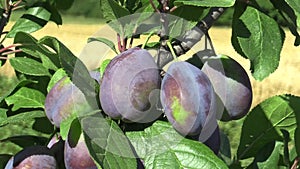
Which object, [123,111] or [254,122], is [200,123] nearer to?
[123,111]

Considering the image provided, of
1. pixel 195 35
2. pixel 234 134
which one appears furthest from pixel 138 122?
pixel 234 134

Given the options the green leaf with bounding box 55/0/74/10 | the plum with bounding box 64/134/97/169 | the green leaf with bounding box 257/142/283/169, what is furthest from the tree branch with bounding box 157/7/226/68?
the green leaf with bounding box 55/0/74/10

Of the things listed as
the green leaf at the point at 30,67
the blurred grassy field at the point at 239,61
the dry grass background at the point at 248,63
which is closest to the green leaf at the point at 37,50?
the green leaf at the point at 30,67

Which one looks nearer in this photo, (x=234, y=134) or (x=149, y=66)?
(x=149, y=66)

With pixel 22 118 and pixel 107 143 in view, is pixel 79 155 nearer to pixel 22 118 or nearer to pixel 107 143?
pixel 107 143

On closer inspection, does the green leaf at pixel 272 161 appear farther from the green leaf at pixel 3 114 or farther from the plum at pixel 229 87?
the green leaf at pixel 3 114

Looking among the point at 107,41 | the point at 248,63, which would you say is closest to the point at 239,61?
the point at 248,63

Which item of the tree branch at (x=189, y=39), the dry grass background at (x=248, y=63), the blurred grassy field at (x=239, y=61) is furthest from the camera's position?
the dry grass background at (x=248, y=63)
